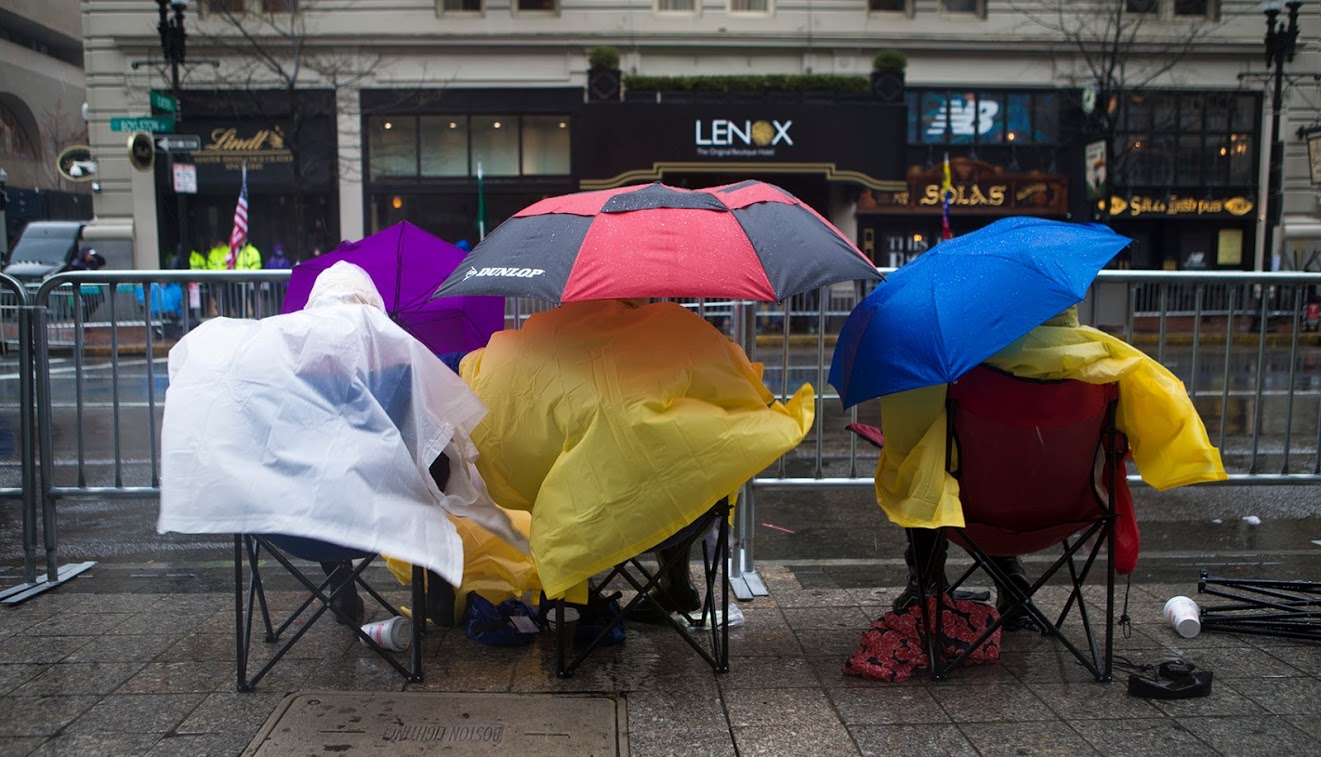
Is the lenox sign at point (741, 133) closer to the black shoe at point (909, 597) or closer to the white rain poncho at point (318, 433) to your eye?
the black shoe at point (909, 597)

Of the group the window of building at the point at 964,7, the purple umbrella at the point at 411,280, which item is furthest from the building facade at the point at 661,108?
the purple umbrella at the point at 411,280

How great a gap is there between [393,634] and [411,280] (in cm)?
160

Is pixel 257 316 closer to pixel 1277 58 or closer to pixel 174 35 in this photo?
pixel 174 35

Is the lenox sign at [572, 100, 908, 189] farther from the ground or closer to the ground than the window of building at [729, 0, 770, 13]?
closer to the ground

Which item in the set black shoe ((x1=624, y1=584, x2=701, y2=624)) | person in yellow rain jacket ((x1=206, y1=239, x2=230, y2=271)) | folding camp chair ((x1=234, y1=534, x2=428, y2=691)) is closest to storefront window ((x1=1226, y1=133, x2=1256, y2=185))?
person in yellow rain jacket ((x1=206, y1=239, x2=230, y2=271))

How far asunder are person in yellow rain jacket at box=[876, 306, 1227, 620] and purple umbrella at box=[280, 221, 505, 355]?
7.02ft

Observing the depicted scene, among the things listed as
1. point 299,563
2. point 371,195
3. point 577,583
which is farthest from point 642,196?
point 371,195

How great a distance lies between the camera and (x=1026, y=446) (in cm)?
369

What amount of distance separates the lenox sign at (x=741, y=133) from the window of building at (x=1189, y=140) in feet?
30.0

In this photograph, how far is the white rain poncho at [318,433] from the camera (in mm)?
3176

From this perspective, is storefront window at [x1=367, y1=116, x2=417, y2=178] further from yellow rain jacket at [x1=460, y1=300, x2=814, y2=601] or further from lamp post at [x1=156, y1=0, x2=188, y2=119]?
yellow rain jacket at [x1=460, y1=300, x2=814, y2=601]

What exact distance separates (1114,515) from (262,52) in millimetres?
23295

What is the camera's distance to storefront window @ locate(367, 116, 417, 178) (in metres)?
24.4

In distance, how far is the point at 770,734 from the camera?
348 cm
